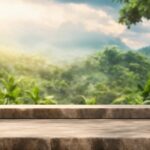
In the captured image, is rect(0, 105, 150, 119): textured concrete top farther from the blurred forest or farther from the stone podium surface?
the blurred forest

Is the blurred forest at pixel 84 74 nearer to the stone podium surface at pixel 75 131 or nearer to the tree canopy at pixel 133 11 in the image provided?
the tree canopy at pixel 133 11

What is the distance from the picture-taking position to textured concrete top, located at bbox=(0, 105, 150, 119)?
496cm

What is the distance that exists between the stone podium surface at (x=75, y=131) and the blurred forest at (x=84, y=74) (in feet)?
55.8

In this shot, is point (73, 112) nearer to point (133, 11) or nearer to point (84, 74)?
point (133, 11)

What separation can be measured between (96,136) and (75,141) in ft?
0.46

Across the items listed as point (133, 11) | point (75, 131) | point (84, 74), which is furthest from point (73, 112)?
point (84, 74)

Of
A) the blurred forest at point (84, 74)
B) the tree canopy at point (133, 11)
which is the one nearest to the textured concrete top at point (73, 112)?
the tree canopy at point (133, 11)

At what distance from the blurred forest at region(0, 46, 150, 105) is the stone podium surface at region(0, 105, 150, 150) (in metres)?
17.0

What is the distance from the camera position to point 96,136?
3125 millimetres

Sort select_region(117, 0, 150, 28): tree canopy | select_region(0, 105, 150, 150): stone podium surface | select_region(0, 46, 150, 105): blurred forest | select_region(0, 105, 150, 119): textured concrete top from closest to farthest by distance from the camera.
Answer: select_region(0, 105, 150, 150): stone podium surface < select_region(0, 105, 150, 119): textured concrete top < select_region(117, 0, 150, 28): tree canopy < select_region(0, 46, 150, 105): blurred forest

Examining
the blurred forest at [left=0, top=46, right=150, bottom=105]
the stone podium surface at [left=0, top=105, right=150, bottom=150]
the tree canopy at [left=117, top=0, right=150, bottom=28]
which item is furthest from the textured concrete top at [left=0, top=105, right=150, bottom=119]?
the blurred forest at [left=0, top=46, right=150, bottom=105]

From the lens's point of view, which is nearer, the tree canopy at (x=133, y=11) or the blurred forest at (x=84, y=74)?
the tree canopy at (x=133, y=11)

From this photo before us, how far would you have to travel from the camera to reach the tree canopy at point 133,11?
14297 mm

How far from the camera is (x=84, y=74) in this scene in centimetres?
2905
